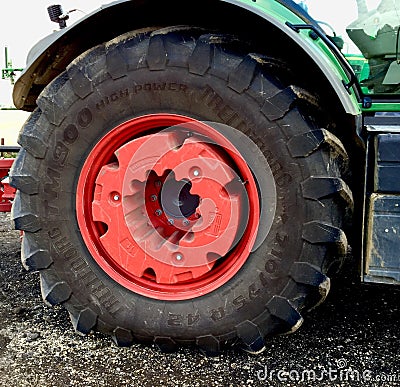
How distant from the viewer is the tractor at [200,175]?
176cm

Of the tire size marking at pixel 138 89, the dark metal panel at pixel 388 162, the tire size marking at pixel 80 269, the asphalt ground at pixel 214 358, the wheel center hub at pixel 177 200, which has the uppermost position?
the tire size marking at pixel 138 89

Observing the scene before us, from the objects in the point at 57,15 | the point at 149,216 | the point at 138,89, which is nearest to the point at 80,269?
the point at 149,216

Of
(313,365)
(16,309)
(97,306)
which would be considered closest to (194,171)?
(97,306)

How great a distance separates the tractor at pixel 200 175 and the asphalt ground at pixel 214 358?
0.08 m

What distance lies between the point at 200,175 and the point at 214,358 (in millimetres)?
703

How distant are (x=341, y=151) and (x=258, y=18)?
1.87 ft

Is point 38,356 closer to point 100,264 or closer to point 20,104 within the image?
point 100,264

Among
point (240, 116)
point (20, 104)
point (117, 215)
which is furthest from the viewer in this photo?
point (20, 104)

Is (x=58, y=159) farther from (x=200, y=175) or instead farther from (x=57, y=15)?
(x=57, y=15)

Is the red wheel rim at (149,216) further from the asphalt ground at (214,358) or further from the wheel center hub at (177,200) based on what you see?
the asphalt ground at (214,358)

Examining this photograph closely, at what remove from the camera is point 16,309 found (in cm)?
239

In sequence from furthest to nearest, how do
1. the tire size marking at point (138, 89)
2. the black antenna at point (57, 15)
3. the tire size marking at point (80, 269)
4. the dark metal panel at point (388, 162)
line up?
the black antenna at point (57, 15) < the tire size marking at point (80, 269) < the tire size marking at point (138, 89) < the dark metal panel at point (388, 162)

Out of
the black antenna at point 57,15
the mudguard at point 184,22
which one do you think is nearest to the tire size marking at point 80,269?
the mudguard at point 184,22

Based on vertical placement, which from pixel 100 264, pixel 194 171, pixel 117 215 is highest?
pixel 194 171
